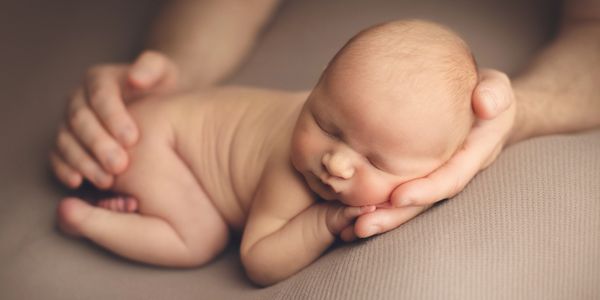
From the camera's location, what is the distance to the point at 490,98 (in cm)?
87

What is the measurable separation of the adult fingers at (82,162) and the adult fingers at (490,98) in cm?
70

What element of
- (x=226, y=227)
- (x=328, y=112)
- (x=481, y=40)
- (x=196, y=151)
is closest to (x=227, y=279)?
(x=226, y=227)

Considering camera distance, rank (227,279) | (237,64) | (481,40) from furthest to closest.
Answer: (237,64), (481,40), (227,279)

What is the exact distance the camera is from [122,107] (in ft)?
3.96

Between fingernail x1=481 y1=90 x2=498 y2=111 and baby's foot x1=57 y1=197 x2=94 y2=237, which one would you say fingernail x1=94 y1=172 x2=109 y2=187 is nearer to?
baby's foot x1=57 y1=197 x2=94 y2=237

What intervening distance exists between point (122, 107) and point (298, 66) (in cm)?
42

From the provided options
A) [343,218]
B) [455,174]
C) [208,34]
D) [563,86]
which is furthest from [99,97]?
[563,86]

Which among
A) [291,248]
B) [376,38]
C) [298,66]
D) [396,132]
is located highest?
[376,38]

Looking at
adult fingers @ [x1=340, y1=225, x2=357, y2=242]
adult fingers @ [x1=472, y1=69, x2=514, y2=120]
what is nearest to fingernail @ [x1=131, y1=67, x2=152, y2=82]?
adult fingers @ [x1=340, y1=225, x2=357, y2=242]

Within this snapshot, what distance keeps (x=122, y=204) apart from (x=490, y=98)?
2.39 ft

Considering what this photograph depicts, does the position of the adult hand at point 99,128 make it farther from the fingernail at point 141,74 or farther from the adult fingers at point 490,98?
A: the adult fingers at point 490,98

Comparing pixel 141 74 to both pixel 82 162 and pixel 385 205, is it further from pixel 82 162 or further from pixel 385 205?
pixel 385 205

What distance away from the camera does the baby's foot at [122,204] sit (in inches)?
47.9

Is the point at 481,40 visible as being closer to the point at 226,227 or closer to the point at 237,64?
the point at 237,64
